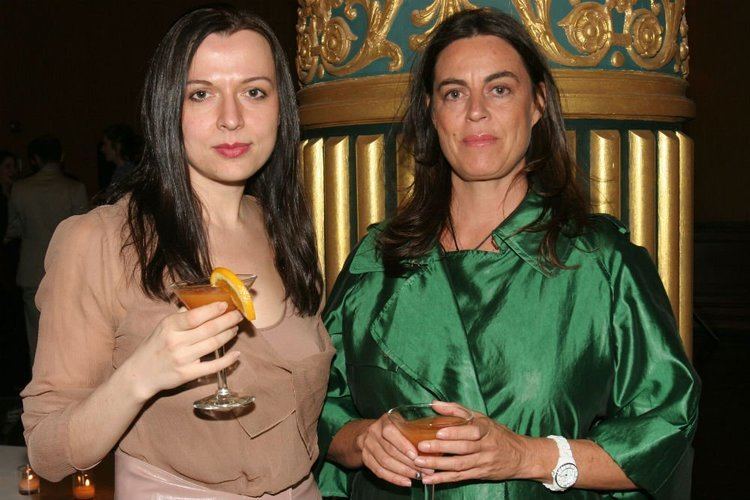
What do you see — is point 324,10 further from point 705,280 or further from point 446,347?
point 705,280

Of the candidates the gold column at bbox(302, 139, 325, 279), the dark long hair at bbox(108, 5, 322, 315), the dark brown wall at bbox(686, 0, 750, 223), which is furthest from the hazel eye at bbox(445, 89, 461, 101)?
the dark brown wall at bbox(686, 0, 750, 223)

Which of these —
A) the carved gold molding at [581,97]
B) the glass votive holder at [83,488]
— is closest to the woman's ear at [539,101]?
the carved gold molding at [581,97]

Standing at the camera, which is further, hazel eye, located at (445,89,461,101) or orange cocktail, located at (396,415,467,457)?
hazel eye, located at (445,89,461,101)

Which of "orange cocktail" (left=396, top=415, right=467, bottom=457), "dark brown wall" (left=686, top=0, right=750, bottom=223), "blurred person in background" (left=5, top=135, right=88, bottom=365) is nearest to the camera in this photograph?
"orange cocktail" (left=396, top=415, right=467, bottom=457)

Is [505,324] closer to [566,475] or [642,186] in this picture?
[566,475]

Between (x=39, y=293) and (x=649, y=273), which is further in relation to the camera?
(x=649, y=273)

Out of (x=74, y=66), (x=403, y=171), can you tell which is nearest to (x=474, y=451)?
(x=403, y=171)

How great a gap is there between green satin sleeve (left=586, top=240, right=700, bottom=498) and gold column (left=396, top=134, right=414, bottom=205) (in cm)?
72

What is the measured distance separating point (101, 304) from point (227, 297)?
295 mm

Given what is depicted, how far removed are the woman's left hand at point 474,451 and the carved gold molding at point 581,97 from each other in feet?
3.60

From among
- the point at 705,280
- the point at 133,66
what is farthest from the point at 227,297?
the point at 133,66

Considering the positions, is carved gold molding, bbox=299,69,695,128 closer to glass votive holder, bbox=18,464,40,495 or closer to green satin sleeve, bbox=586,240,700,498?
green satin sleeve, bbox=586,240,700,498

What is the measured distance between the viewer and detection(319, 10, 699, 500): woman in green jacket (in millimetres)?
2066

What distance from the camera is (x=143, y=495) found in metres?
1.92
